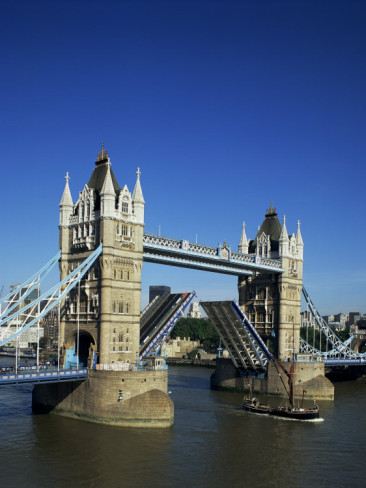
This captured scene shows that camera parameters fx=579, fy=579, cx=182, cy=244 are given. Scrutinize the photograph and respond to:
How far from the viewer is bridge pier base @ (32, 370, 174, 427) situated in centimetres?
5034

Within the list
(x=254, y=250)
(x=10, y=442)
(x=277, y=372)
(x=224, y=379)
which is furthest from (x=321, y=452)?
(x=254, y=250)

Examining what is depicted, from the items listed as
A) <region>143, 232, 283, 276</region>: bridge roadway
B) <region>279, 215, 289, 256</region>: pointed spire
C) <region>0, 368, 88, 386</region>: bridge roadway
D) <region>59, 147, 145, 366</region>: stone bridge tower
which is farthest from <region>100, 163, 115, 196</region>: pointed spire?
<region>279, 215, 289, 256</region>: pointed spire

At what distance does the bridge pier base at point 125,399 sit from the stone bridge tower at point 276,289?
32.4 metres

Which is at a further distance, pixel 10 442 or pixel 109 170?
pixel 109 170

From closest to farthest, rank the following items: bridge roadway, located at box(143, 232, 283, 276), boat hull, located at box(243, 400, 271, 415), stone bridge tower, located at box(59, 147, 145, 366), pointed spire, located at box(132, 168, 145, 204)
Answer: stone bridge tower, located at box(59, 147, 145, 366) < pointed spire, located at box(132, 168, 145, 204) < boat hull, located at box(243, 400, 271, 415) < bridge roadway, located at box(143, 232, 283, 276)

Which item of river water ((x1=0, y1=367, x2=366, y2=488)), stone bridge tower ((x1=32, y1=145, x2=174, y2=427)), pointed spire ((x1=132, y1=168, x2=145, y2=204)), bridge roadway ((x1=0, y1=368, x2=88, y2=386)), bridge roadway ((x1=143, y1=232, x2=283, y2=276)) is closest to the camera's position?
river water ((x1=0, y1=367, x2=366, y2=488))

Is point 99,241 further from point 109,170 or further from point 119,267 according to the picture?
point 109,170

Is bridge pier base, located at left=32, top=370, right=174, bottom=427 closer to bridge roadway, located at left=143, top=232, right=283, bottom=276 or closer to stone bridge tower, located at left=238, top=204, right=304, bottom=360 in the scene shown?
bridge roadway, located at left=143, top=232, right=283, bottom=276

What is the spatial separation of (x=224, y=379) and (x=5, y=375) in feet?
133

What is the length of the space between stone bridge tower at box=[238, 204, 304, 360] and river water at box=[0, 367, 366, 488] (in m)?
20.8

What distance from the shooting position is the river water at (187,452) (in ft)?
123

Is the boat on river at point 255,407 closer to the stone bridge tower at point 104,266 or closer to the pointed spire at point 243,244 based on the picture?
the stone bridge tower at point 104,266

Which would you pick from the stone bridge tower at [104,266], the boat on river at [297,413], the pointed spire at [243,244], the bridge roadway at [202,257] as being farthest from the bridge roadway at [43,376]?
the pointed spire at [243,244]

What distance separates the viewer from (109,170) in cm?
5778
